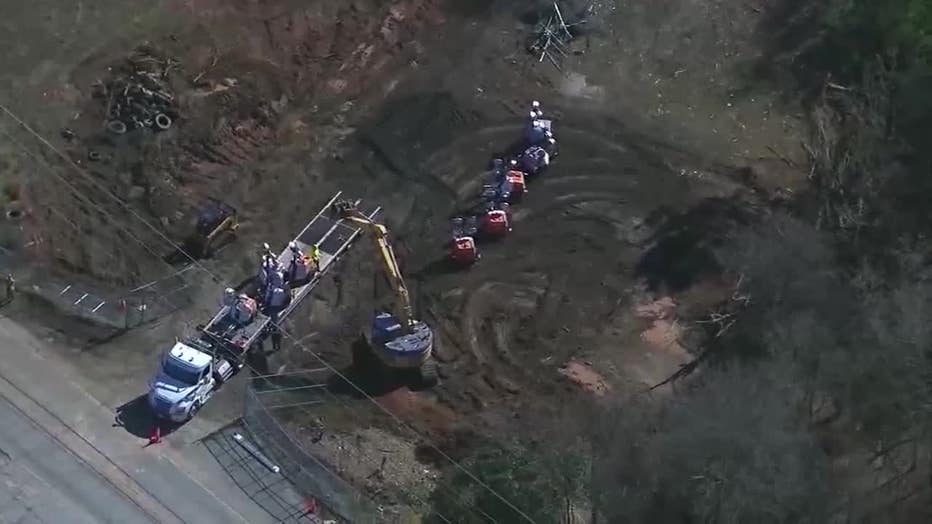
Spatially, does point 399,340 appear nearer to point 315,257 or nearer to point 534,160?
point 315,257

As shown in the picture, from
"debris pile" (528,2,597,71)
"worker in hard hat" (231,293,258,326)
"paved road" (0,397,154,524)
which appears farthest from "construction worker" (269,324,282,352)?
"debris pile" (528,2,597,71)

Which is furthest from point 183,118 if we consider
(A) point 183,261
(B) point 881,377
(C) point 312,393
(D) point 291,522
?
(B) point 881,377

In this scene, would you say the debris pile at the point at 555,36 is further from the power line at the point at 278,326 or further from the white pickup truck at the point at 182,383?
the white pickup truck at the point at 182,383

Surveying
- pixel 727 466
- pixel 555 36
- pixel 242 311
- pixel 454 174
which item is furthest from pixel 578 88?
Result: pixel 727 466

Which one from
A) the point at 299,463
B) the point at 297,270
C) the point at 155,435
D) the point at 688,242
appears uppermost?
the point at 297,270

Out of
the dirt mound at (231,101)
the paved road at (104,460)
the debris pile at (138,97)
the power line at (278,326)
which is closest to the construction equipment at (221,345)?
the power line at (278,326)
